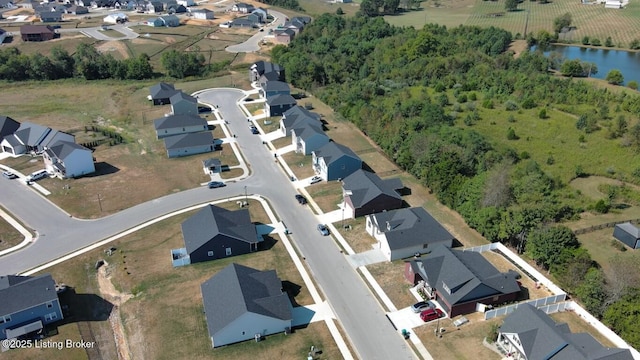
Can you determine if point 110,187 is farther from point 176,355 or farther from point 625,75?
point 625,75

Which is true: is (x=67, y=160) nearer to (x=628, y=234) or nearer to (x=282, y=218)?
(x=282, y=218)

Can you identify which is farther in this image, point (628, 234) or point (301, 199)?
point (301, 199)

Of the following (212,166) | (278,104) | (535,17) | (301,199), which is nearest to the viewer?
(301,199)

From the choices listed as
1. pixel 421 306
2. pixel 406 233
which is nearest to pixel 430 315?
pixel 421 306

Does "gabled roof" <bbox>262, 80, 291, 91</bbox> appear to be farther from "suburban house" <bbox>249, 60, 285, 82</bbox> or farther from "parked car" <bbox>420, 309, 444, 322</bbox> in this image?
"parked car" <bbox>420, 309, 444, 322</bbox>

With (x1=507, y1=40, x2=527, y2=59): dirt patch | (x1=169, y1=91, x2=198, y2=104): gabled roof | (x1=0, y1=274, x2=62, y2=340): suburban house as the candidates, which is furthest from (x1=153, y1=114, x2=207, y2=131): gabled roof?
(x1=507, y1=40, x2=527, y2=59): dirt patch
